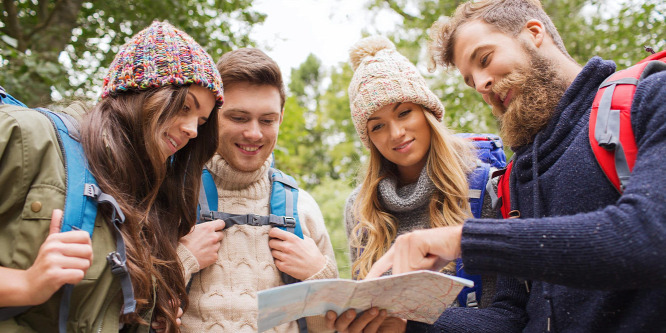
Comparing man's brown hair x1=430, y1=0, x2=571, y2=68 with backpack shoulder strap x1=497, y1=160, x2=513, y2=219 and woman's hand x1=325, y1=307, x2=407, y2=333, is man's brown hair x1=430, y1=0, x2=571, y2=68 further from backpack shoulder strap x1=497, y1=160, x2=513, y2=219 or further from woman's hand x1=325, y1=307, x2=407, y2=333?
woman's hand x1=325, y1=307, x2=407, y2=333

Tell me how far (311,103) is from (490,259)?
28.2 metres

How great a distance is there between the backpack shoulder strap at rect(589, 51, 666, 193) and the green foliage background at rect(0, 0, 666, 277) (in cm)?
147

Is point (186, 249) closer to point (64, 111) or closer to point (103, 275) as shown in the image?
point (103, 275)

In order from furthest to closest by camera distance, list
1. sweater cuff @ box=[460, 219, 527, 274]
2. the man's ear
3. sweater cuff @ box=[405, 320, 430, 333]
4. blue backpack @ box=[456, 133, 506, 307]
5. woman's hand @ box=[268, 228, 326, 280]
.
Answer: woman's hand @ box=[268, 228, 326, 280]
blue backpack @ box=[456, 133, 506, 307]
the man's ear
sweater cuff @ box=[405, 320, 430, 333]
sweater cuff @ box=[460, 219, 527, 274]

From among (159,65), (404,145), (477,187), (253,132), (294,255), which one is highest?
(159,65)

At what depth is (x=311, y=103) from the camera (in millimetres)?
29375

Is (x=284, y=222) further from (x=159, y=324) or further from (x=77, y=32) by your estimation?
(x=77, y=32)

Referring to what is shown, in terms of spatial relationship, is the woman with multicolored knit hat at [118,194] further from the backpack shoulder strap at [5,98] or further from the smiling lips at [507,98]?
the smiling lips at [507,98]

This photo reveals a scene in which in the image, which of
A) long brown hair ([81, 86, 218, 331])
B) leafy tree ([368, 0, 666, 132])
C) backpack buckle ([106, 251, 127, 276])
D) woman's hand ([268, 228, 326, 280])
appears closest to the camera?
backpack buckle ([106, 251, 127, 276])

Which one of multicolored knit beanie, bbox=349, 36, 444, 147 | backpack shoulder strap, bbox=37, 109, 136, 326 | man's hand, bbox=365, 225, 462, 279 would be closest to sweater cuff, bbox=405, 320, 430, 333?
man's hand, bbox=365, 225, 462, 279

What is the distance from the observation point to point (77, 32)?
575 cm

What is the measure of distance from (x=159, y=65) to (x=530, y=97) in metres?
1.73

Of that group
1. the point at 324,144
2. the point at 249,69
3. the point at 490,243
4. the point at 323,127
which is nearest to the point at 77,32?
the point at 249,69

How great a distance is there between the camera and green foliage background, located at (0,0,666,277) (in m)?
4.73
